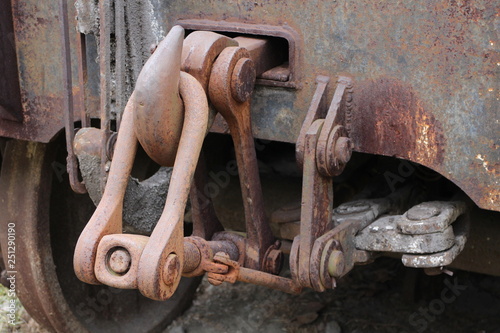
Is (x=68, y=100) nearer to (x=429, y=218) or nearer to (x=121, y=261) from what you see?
(x=121, y=261)

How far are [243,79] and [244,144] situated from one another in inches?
7.8

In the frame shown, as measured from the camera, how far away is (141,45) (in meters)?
2.19

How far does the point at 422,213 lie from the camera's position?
198 cm

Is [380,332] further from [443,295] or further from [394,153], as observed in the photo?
[394,153]

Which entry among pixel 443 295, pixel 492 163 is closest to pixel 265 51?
pixel 492 163

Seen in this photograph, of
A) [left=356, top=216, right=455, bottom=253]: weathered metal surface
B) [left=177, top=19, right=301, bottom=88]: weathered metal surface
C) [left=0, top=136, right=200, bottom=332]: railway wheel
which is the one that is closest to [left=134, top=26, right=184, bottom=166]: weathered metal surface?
[left=177, top=19, right=301, bottom=88]: weathered metal surface

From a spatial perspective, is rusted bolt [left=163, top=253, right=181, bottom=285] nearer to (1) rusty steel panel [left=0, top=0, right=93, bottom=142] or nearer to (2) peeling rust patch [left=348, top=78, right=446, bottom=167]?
(2) peeling rust patch [left=348, top=78, right=446, bottom=167]

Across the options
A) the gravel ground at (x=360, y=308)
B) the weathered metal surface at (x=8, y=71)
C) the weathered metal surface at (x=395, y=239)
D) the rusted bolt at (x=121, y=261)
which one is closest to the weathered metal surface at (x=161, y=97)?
the rusted bolt at (x=121, y=261)

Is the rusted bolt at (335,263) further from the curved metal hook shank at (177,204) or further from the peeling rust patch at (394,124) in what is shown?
the curved metal hook shank at (177,204)

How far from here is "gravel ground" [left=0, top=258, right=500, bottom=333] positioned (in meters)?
3.07

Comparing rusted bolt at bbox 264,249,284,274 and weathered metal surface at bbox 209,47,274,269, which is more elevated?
weathered metal surface at bbox 209,47,274,269

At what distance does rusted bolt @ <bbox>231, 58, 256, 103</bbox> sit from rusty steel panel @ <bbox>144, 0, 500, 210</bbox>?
0.18m

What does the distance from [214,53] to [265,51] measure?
10.5 inches

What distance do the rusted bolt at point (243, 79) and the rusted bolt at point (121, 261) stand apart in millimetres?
489
